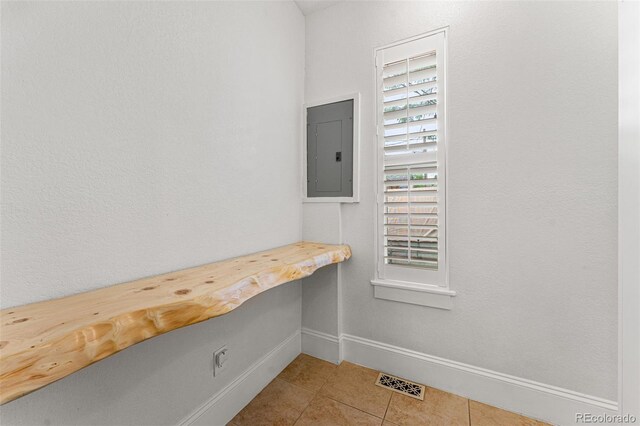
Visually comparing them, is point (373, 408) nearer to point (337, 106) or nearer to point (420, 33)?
point (337, 106)

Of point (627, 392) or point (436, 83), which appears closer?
point (627, 392)

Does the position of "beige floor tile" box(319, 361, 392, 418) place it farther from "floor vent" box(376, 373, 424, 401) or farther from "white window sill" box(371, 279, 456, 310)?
"white window sill" box(371, 279, 456, 310)

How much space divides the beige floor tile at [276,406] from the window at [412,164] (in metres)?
0.84

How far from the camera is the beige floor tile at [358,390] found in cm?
148

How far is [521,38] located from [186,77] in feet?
5.80

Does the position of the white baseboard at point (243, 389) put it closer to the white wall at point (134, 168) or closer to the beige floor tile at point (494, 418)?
the white wall at point (134, 168)

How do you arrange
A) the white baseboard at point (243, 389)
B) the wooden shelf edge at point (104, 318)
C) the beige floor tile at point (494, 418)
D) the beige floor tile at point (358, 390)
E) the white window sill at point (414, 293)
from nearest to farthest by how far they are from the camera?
the wooden shelf edge at point (104, 318)
the white baseboard at point (243, 389)
the beige floor tile at point (494, 418)
the beige floor tile at point (358, 390)
the white window sill at point (414, 293)

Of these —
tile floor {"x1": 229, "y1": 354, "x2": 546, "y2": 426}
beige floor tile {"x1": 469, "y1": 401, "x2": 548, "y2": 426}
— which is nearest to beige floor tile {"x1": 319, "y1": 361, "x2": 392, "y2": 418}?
Answer: tile floor {"x1": 229, "y1": 354, "x2": 546, "y2": 426}

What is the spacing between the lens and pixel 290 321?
192 centimetres

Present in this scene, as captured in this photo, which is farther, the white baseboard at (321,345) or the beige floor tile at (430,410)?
the white baseboard at (321,345)

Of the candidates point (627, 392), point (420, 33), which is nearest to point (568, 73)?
point (420, 33)

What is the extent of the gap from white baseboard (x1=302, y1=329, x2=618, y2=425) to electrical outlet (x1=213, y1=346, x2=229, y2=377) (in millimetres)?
784
